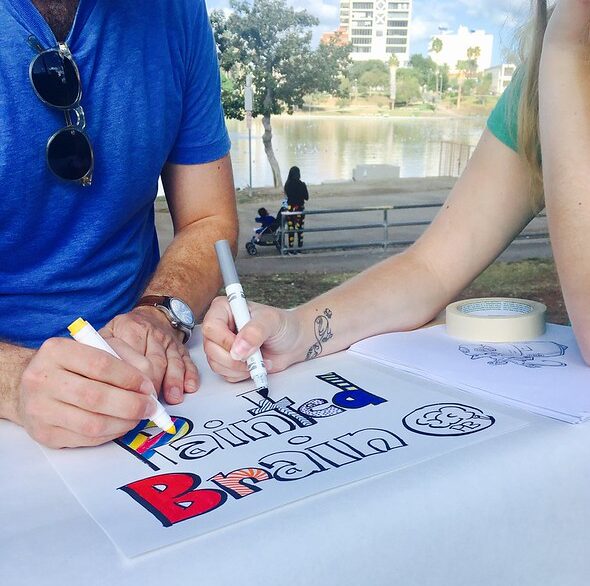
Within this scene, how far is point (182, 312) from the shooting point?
115 centimetres

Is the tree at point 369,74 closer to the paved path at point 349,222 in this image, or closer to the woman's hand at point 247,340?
the paved path at point 349,222

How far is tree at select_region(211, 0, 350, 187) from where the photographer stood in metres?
5.39

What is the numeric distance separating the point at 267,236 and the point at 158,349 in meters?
5.53

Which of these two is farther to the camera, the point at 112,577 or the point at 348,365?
the point at 348,365

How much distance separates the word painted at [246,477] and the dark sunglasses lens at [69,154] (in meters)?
0.68

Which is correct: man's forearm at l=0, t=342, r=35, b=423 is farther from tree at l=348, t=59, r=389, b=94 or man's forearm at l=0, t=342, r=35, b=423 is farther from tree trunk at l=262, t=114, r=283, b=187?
tree at l=348, t=59, r=389, b=94

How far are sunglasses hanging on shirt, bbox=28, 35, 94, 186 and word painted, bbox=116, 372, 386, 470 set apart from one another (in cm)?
54

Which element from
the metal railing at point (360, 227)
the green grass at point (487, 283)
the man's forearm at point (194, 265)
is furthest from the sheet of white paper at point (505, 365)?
the metal railing at point (360, 227)

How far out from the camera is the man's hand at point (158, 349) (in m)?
0.88

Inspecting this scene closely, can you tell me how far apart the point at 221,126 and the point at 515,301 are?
726 millimetres

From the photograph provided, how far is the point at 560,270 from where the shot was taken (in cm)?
107

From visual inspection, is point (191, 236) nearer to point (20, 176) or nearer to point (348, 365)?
point (20, 176)

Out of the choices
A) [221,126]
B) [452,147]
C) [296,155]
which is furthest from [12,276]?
[452,147]

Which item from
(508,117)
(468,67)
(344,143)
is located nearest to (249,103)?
(344,143)
